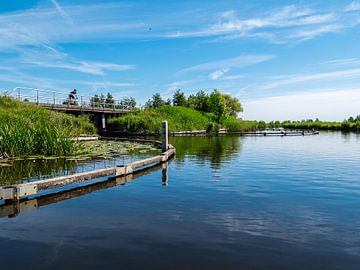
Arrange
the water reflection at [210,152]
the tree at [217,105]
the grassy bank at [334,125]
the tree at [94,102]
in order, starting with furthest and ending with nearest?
the grassy bank at [334,125], the tree at [217,105], the tree at [94,102], the water reflection at [210,152]

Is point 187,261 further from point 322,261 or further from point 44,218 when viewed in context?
point 44,218

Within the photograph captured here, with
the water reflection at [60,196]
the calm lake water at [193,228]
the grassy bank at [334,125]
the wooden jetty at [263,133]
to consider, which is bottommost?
the calm lake water at [193,228]

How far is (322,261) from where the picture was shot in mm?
5840

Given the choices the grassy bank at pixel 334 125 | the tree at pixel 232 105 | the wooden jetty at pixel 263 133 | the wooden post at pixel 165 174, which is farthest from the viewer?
the tree at pixel 232 105

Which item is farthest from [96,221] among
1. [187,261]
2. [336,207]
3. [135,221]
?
[336,207]

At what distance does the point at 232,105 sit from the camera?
104750 mm

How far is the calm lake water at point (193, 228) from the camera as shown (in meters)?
5.87

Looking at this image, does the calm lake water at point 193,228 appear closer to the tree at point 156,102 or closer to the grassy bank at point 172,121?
the grassy bank at point 172,121

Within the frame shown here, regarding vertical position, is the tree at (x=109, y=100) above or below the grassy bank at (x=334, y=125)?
above

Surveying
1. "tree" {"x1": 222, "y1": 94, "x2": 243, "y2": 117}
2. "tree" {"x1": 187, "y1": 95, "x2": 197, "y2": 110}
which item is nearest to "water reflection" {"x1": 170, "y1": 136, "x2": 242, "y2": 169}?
"tree" {"x1": 187, "y1": 95, "x2": 197, "y2": 110}

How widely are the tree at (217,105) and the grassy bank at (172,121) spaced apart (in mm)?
1051

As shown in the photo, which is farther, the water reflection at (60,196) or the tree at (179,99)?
the tree at (179,99)

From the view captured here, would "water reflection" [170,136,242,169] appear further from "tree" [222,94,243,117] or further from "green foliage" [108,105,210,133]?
"tree" [222,94,243,117]

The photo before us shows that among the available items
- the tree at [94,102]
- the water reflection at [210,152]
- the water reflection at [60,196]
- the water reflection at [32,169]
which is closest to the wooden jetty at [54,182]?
the water reflection at [60,196]
